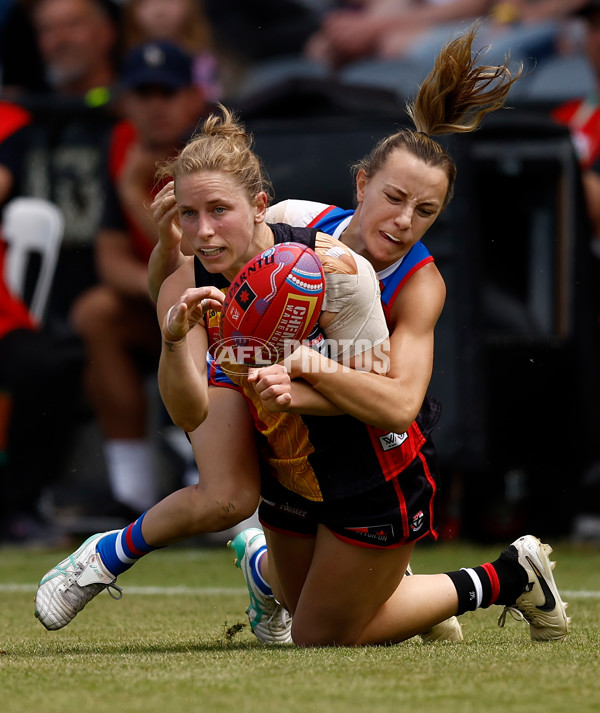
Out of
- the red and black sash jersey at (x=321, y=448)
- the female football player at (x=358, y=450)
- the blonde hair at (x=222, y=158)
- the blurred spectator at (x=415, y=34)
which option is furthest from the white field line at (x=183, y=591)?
the blurred spectator at (x=415, y=34)

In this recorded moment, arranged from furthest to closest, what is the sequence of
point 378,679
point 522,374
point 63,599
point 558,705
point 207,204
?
point 522,374 < point 63,599 < point 207,204 < point 378,679 < point 558,705

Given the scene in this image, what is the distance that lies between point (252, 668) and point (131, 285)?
4.81m

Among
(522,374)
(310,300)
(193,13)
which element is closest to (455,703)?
(310,300)

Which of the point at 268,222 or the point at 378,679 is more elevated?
the point at 268,222

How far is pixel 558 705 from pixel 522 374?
490cm

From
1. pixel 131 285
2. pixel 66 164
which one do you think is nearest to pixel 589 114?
pixel 131 285

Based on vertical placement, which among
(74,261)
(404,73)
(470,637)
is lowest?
(470,637)

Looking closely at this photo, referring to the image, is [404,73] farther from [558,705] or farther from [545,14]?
[558,705]

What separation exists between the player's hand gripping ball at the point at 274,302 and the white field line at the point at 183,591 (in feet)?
7.99

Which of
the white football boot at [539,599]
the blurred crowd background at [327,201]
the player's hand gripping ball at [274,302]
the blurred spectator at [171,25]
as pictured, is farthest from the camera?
the blurred spectator at [171,25]

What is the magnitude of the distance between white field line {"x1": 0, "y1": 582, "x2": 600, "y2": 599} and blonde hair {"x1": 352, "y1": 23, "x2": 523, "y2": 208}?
2247 millimetres

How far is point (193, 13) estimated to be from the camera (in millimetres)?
9547

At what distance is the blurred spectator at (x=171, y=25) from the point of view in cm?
941

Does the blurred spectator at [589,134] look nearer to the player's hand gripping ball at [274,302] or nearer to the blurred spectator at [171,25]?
the blurred spectator at [171,25]
